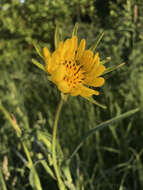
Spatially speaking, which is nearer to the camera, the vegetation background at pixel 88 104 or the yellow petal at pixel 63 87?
the yellow petal at pixel 63 87

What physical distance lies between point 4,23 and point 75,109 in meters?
0.82

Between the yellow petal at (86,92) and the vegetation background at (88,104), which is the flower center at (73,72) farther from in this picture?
the vegetation background at (88,104)

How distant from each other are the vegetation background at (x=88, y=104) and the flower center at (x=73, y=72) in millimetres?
318

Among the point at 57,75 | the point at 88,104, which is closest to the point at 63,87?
the point at 57,75

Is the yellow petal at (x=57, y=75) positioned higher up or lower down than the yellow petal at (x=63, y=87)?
higher up

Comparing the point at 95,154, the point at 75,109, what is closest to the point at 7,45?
the point at 75,109

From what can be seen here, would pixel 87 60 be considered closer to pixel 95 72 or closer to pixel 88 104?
pixel 95 72

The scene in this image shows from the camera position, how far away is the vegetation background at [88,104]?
3.81 ft

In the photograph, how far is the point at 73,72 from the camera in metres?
0.67

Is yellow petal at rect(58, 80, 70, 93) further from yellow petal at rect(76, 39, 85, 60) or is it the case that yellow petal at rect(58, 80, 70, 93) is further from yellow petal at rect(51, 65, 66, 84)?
yellow petal at rect(76, 39, 85, 60)

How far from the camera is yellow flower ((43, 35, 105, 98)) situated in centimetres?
57

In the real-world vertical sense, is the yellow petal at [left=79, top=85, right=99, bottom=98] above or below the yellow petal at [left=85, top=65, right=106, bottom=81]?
below

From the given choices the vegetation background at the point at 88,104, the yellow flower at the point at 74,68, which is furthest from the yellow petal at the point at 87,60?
the vegetation background at the point at 88,104

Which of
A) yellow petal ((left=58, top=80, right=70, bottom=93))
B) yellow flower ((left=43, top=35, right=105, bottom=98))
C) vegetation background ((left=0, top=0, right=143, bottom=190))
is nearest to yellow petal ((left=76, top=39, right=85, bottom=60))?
yellow flower ((left=43, top=35, right=105, bottom=98))
